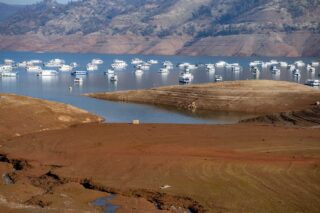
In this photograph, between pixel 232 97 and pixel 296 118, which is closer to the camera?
pixel 296 118

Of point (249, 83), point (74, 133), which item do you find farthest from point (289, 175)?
point (249, 83)

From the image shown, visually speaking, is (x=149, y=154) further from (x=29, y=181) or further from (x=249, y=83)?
(x=249, y=83)

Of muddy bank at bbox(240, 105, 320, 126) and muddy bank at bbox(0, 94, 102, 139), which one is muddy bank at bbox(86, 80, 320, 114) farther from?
muddy bank at bbox(0, 94, 102, 139)

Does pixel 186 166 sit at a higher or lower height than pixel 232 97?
lower

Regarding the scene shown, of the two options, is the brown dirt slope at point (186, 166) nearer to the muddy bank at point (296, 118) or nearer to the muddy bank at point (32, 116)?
the muddy bank at point (32, 116)

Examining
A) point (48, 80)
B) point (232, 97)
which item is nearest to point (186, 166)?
point (232, 97)

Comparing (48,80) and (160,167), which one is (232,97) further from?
(48,80)
